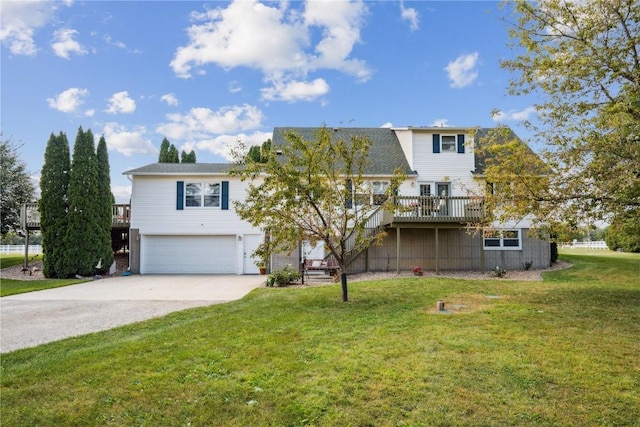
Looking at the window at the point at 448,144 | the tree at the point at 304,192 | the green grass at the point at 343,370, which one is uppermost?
the window at the point at 448,144

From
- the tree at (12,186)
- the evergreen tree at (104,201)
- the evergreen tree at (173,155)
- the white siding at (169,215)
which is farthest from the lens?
the evergreen tree at (173,155)

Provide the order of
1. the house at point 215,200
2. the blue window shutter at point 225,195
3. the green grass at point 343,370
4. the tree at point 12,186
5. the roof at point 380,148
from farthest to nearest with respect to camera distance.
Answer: the tree at point 12,186 < the blue window shutter at point 225,195 < the roof at point 380,148 < the house at point 215,200 < the green grass at point 343,370

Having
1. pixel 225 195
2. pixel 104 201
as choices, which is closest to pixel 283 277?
pixel 225 195

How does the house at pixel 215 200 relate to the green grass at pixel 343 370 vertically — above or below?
above

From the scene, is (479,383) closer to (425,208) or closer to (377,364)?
(377,364)

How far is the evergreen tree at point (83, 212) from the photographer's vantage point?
1738cm

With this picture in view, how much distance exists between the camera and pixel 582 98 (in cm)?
943

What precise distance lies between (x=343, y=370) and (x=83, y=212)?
16.9m

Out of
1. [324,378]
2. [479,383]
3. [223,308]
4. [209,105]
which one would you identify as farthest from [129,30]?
[479,383]

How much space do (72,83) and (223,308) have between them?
996 centimetres

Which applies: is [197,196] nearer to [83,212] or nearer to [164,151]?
[83,212]

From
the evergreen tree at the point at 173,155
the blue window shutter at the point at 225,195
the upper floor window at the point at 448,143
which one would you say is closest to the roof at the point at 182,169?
the blue window shutter at the point at 225,195

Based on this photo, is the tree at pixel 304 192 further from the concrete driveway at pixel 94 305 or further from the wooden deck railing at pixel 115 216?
the wooden deck railing at pixel 115 216

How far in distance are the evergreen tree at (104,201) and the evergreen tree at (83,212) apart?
6.7 inches
